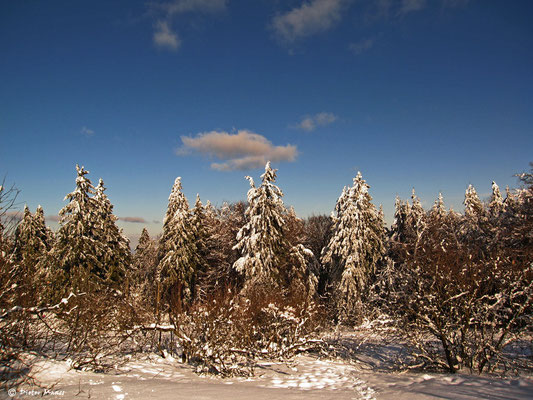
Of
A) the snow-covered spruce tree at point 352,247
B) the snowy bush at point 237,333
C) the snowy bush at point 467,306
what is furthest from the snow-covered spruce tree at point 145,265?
the snowy bush at point 467,306

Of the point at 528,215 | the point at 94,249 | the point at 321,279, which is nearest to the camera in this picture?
the point at 528,215

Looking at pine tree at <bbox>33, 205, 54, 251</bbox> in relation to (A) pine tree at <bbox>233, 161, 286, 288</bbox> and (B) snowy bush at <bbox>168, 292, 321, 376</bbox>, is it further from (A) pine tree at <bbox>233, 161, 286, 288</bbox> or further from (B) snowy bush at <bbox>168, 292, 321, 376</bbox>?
(B) snowy bush at <bbox>168, 292, 321, 376</bbox>

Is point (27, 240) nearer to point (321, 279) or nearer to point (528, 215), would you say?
point (321, 279)

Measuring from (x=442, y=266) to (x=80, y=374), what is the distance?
37.2 feet

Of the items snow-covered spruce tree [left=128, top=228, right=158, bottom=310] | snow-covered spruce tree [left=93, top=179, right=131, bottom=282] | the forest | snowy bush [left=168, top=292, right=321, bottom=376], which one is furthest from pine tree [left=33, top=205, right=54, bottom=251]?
snowy bush [left=168, top=292, right=321, bottom=376]

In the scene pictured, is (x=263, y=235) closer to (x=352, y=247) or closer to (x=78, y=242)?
(x=352, y=247)

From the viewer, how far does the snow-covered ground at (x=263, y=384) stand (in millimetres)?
7168

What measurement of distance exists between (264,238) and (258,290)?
5561 mm

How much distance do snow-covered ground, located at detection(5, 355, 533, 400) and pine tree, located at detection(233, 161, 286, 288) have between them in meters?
10.3

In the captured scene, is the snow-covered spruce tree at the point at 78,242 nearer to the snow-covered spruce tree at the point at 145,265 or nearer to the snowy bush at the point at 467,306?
the snow-covered spruce tree at the point at 145,265

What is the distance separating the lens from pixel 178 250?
2514 cm

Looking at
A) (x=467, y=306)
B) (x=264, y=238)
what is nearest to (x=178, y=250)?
(x=264, y=238)

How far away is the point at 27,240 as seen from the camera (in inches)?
1292

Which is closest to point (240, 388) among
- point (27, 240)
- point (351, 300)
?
point (351, 300)
